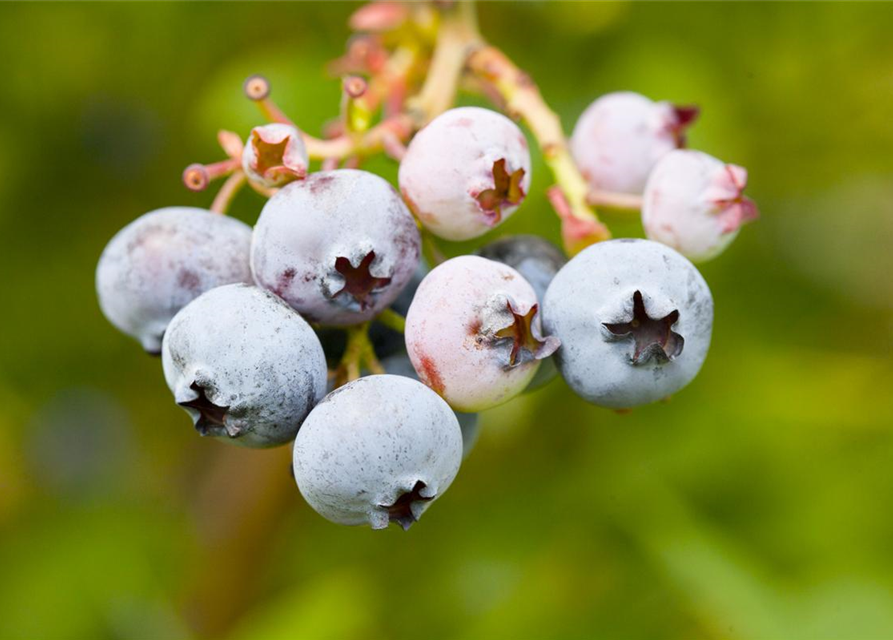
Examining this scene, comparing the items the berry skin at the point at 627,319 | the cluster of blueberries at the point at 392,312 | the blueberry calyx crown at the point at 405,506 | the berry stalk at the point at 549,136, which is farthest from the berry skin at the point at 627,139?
the blueberry calyx crown at the point at 405,506

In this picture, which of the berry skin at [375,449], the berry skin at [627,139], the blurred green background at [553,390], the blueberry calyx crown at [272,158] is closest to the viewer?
the berry skin at [375,449]

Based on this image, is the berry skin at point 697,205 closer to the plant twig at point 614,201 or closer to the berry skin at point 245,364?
the plant twig at point 614,201

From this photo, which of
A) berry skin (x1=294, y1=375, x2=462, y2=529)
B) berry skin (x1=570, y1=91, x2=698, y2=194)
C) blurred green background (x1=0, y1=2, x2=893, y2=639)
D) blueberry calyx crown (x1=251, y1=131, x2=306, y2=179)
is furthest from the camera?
blurred green background (x1=0, y1=2, x2=893, y2=639)

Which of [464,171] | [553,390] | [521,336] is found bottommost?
[553,390]

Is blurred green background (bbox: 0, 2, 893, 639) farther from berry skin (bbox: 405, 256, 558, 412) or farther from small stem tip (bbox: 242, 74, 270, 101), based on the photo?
berry skin (bbox: 405, 256, 558, 412)

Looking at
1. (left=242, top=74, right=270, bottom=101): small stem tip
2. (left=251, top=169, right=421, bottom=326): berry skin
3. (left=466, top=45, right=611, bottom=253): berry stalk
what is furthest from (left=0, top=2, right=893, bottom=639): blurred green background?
(left=251, top=169, right=421, bottom=326): berry skin

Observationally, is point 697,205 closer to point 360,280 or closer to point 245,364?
point 360,280

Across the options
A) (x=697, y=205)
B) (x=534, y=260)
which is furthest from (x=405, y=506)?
(x=697, y=205)
